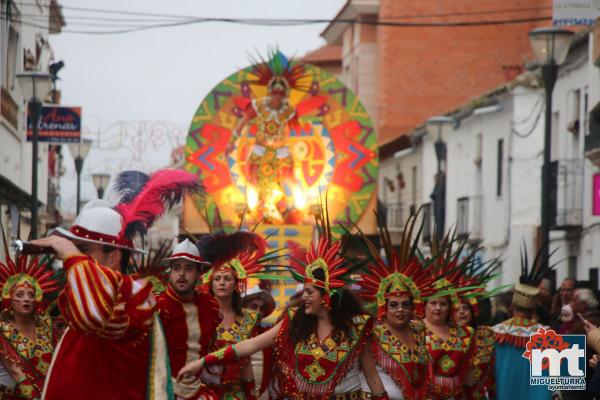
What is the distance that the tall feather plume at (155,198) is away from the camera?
24.9ft

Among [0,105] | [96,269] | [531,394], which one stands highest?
[0,105]

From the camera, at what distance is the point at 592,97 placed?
28125 mm

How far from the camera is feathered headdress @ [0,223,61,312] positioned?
1192 centimetres

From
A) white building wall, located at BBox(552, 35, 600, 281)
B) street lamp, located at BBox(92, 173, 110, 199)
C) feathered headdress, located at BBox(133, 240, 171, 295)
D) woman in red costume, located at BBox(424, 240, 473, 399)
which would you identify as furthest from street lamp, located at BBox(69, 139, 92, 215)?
woman in red costume, located at BBox(424, 240, 473, 399)

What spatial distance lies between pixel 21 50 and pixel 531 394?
21.5m

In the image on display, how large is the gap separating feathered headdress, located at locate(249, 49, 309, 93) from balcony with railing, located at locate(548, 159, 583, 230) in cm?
874

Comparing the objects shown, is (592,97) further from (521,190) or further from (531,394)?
(531,394)

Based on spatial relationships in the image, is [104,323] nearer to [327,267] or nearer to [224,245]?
[327,267]

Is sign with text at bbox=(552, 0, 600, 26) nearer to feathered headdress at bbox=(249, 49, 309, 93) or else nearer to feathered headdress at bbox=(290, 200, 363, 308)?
feathered headdress at bbox=(249, 49, 309, 93)

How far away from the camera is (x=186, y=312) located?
9898 millimetres

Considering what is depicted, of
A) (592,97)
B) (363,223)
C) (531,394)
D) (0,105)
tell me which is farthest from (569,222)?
(531,394)

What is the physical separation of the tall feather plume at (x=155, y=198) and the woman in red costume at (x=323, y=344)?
175cm

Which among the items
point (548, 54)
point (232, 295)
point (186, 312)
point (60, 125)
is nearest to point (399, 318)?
point (232, 295)

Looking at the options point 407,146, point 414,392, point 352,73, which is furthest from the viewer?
point 352,73
